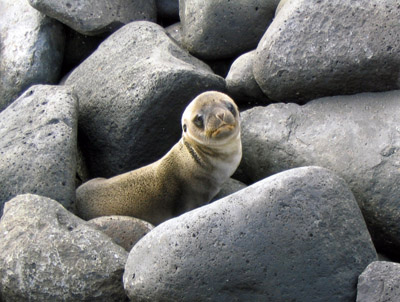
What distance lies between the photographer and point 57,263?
202 inches

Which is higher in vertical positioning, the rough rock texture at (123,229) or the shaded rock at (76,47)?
the shaded rock at (76,47)

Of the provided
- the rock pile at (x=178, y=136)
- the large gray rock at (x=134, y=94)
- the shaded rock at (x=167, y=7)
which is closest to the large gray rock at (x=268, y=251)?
the rock pile at (x=178, y=136)

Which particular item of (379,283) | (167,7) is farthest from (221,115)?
(167,7)

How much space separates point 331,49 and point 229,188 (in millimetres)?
1473

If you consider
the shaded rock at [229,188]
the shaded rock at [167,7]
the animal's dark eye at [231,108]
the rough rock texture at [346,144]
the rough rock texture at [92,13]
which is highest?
the rough rock texture at [92,13]

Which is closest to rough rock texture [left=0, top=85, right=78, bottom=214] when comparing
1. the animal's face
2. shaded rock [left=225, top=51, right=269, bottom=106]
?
the animal's face

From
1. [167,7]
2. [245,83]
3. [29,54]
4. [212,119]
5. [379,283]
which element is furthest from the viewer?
[167,7]

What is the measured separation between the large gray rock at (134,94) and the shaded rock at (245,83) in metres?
0.12

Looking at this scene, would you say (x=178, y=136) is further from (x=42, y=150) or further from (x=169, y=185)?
(x=42, y=150)

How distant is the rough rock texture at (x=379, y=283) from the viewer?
4535mm

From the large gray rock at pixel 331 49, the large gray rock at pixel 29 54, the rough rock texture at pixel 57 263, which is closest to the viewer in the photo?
the rough rock texture at pixel 57 263

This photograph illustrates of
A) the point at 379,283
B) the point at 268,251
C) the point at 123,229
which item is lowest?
the point at 123,229

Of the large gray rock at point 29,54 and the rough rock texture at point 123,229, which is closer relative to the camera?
the rough rock texture at point 123,229

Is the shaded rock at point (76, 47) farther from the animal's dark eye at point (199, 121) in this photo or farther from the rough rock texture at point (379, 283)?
the rough rock texture at point (379, 283)
